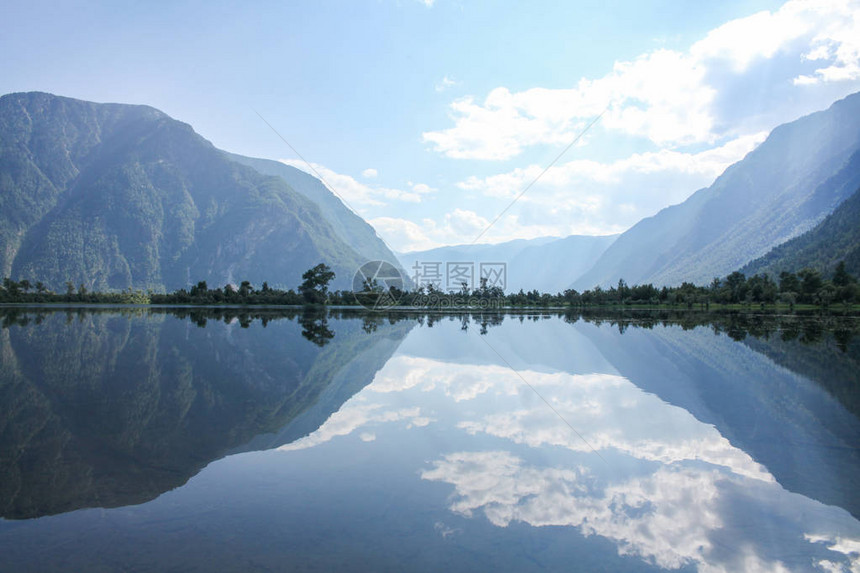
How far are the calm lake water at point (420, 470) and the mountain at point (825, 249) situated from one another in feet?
409

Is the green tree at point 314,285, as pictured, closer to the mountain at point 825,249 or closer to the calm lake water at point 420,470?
the calm lake water at point 420,470

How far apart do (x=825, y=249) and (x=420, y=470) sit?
165 metres

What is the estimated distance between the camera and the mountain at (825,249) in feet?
378

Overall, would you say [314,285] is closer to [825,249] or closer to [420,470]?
[420,470]

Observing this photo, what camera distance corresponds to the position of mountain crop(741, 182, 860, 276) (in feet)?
378

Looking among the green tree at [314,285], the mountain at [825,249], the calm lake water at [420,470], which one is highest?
the mountain at [825,249]

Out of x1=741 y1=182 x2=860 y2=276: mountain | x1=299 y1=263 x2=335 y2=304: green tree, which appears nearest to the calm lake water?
x1=299 y1=263 x2=335 y2=304: green tree

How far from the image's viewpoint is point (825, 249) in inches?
5187

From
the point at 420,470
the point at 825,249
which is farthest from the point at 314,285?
the point at 825,249

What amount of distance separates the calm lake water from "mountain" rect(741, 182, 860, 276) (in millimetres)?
124607

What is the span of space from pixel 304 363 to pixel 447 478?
9655 millimetres

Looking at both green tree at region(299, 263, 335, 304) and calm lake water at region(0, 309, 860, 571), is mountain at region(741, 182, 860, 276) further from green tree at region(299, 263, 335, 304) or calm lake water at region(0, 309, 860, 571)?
calm lake water at region(0, 309, 860, 571)

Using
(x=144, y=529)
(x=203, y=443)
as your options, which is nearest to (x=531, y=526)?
(x=144, y=529)

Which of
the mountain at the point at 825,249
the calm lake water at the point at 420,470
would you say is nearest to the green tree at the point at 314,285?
the calm lake water at the point at 420,470
